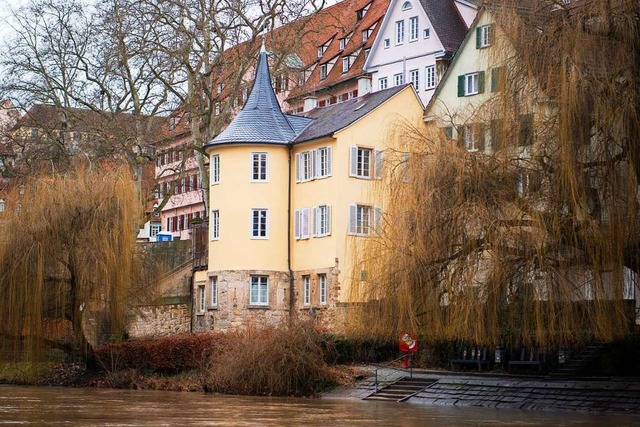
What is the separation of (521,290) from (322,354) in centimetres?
1284

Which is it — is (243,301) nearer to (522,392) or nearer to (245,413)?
(522,392)

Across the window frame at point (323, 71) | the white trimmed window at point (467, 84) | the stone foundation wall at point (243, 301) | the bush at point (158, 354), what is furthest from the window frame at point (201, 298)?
the window frame at point (323, 71)

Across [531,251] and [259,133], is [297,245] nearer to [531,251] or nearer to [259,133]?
[259,133]

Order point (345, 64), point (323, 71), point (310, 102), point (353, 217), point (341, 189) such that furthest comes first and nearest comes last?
point (323, 71) → point (345, 64) → point (310, 102) → point (353, 217) → point (341, 189)

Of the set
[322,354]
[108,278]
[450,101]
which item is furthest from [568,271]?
[450,101]

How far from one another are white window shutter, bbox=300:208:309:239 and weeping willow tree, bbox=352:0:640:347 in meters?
19.6

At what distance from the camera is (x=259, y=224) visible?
54812mm

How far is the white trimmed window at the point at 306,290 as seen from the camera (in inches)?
2117

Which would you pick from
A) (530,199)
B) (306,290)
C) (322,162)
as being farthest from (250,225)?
(530,199)

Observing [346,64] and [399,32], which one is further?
[346,64]

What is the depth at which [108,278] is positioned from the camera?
156 feet

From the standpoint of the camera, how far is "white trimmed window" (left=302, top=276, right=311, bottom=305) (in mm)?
53781

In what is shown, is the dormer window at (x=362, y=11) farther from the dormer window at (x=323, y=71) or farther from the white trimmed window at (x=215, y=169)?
the white trimmed window at (x=215, y=169)

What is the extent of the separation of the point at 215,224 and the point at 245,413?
24.4 meters
